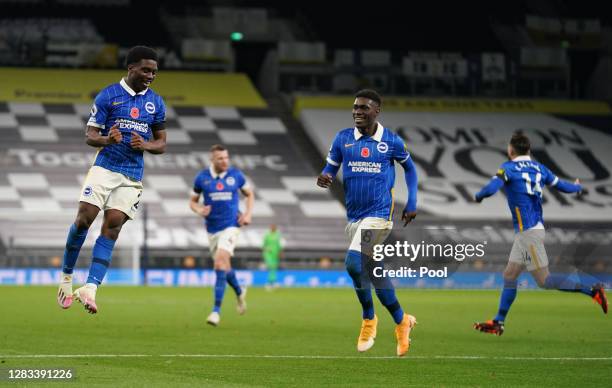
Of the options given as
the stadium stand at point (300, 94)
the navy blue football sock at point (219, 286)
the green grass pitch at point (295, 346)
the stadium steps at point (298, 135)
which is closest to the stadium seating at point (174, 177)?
the stadium stand at point (300, 94)

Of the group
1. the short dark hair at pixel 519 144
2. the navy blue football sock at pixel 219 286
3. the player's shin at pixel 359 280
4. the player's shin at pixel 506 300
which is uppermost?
the short dark hair at pixel 519 144

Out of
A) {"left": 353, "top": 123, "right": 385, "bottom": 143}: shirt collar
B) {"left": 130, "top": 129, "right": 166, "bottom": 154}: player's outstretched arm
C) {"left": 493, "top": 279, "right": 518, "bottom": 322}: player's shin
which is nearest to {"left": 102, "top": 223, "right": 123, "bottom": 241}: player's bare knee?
{"left": 130, "top": 129, "right": 166, "bottom": 154}: player's outstretched arm

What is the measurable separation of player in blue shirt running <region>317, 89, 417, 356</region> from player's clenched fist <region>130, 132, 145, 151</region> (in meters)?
1.76

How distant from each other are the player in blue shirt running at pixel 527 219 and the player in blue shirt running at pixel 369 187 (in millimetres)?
2114

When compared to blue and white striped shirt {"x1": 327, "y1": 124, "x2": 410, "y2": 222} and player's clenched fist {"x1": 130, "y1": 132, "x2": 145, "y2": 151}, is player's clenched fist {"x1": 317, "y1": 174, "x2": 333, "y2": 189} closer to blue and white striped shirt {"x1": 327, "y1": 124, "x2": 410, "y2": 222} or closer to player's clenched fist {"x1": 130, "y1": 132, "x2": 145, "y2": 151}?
blue and white striped shirt {"x1": 327, "y1": 124, "x2": 410, "y2": 222}

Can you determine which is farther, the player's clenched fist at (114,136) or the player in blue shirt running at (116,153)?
the player in blue shirt running at (116,153)

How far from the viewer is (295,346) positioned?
38.2 ft

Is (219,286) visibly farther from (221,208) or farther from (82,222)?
(82,222)

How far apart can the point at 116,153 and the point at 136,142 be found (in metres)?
0.30

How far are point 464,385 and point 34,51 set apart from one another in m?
32.9

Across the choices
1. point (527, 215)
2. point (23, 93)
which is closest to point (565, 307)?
point (527, 215)

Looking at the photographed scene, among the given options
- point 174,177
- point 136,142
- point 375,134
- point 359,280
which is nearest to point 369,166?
point 375,134

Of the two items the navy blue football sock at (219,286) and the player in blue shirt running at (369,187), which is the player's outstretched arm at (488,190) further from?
the navy blue football sock at (219,286)

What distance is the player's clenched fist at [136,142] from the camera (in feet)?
31.4
